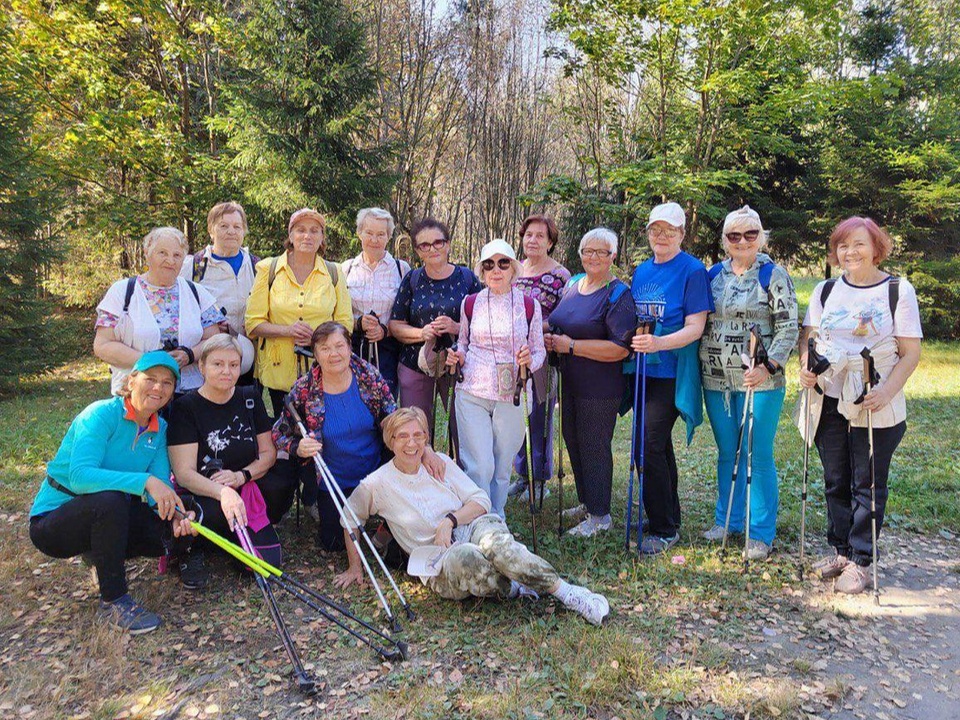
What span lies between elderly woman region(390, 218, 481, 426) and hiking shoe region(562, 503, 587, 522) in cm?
139

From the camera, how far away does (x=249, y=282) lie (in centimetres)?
490

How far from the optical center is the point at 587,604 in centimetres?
362

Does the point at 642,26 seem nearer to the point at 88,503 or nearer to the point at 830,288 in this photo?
the point at 830,288

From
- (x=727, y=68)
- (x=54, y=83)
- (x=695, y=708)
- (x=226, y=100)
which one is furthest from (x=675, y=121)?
(x=695, y=708)

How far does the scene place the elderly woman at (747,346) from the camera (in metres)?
4.07

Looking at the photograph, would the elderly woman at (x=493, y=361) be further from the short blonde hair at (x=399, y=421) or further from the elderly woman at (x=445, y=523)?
the short blonde hair at (x=399, y=421)

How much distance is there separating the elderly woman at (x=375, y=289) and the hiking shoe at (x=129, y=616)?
6.99ft

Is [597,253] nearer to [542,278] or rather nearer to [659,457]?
[542,278]

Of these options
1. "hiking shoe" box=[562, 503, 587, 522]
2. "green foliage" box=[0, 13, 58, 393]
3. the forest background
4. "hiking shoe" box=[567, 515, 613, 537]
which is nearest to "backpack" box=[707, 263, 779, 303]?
"hiking shoe" box=[567, 515, 613, 537]

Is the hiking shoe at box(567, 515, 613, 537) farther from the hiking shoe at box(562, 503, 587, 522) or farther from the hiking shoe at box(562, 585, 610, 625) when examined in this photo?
the hiking shoe at box(562, 585, 610, 625)

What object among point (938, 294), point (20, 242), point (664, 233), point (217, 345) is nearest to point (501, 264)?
point (664, 233)

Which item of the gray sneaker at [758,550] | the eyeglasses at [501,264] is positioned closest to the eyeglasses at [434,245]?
the eyeglasses at [501,264]

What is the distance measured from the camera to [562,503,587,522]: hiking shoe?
5.13 meters

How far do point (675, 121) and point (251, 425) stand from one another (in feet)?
39.1
